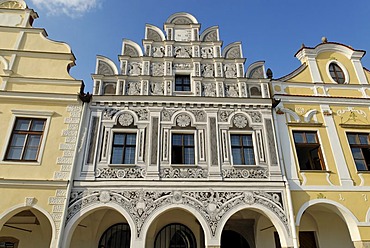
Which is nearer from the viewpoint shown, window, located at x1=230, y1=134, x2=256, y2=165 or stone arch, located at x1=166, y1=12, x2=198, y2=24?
window, located at x1=230, y1=134, x2=256, y2=165

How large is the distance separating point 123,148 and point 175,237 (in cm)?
423

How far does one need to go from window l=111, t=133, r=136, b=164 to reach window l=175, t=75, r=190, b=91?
109 inches

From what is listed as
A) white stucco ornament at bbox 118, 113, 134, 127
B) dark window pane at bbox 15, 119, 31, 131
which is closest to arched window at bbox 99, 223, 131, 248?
white stucco ornament at bbox 118, 113, 134, 127

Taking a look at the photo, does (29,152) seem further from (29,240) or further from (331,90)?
(331,90)

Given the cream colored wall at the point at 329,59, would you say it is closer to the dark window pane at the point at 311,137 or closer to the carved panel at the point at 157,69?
the dark window pane at the point at 311,137

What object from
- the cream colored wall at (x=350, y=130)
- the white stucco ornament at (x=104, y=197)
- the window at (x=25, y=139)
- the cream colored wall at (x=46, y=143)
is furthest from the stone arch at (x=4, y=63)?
the cream colored wall at (x=350, y=130)

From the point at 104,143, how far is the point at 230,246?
648 cm

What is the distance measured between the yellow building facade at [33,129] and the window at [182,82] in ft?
12.7

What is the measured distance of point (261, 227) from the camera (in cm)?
994

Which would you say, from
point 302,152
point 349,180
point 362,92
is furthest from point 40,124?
point 362,92

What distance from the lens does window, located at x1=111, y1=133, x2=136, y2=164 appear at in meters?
9.00

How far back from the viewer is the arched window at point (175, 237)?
9.94 meters

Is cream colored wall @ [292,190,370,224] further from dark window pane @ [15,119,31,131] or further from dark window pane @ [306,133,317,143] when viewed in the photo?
dark window pane @ [15,119,31,131]

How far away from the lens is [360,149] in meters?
9.89
